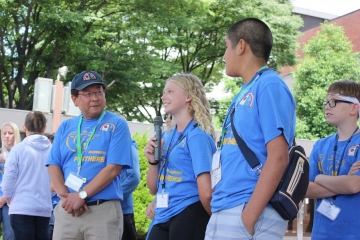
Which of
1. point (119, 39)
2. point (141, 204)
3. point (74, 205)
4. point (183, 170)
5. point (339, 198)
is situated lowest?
point (141, 204)

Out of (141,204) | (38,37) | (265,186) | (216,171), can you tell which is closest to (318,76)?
(38,37)

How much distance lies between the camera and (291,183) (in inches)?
101

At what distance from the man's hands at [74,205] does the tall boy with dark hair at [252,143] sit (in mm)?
1593

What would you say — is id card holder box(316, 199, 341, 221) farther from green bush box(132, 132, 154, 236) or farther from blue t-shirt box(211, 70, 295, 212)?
green bush box(132, 132, 154, 236)

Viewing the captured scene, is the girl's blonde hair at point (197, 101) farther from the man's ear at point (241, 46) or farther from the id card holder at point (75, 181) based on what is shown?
the man's ear at point (241, 46)

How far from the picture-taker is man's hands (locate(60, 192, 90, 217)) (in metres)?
4.12

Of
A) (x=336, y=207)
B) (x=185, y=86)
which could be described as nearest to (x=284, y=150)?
(x=336, y=207)

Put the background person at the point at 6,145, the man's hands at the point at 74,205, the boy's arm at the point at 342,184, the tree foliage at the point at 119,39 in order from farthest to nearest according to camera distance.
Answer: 1. the tree foliage at the point at 119,39
2. the background person at the point at 6,145
3. the man's hands at the point at 74,205
4. the boy's arm at the point at 342,184

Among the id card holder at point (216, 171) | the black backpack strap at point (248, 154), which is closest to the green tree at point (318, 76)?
the id card holder at point (216, 171)

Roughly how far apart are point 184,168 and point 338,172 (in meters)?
1.12

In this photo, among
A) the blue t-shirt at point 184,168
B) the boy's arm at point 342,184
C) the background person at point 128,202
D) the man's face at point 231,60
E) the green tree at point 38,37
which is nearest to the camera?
the man's face at point 231,60

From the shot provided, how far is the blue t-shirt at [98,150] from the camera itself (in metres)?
4.27

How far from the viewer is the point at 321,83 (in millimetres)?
28656

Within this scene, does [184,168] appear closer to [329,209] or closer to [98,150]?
[98,150]
